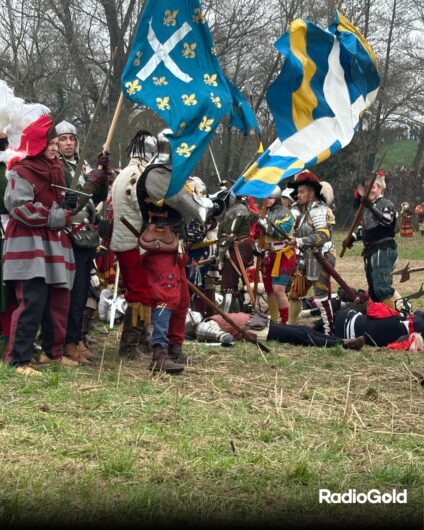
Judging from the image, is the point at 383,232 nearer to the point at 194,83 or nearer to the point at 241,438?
the point at 194,83

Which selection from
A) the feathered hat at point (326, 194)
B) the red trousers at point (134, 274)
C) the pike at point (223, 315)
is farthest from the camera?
the feathered hat at point (326, 194)

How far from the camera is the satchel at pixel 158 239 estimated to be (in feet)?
23.6

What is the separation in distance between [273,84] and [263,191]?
1.07 m

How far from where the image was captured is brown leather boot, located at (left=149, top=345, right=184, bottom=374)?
23.1ft

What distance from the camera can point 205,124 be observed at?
731 centimetres

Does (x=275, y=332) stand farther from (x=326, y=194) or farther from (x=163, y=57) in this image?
(x=163, y=57)

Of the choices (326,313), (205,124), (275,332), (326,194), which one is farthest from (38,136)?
(326,194)

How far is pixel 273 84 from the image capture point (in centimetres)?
838

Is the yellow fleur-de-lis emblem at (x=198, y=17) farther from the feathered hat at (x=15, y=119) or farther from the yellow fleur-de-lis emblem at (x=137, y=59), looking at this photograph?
the feathered hat at (x=15, y=119)

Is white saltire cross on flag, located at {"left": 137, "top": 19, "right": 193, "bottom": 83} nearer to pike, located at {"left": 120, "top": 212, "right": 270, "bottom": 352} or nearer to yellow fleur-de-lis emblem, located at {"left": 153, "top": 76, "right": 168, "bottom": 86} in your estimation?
yellow fleur-de-lis emblem, located at {"left": 153, "top": 76, "right": 168, "bottom": 86}

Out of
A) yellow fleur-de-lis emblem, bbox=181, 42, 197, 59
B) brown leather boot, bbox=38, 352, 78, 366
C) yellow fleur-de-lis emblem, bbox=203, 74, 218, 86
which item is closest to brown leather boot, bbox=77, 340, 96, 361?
brown leather boot, bbox=38, 352, 78, 366

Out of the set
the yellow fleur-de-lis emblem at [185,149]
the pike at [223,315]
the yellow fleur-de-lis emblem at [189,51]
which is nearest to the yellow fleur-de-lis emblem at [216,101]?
the yellow fleur-de-lis emblem at [189,51]

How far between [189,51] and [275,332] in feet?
9.07

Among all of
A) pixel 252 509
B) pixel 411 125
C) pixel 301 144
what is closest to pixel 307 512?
pixel 252 509
